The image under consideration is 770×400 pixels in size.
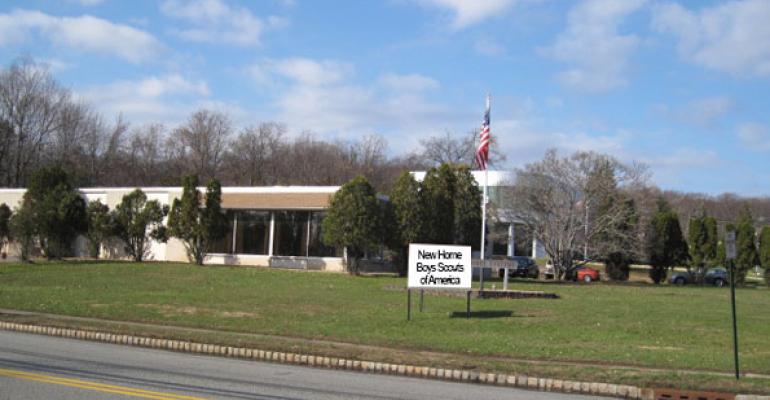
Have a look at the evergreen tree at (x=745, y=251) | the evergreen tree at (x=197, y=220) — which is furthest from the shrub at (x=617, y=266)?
the evergreen tree at (x=197, y=220)

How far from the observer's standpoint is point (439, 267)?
812 inches

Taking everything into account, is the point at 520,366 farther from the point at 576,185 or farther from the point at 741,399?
the point at 576,185

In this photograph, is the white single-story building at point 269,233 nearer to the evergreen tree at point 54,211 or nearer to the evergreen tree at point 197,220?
the evergreen tree at point 197,220

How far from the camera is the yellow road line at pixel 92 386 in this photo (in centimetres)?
967

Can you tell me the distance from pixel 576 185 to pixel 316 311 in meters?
30.2

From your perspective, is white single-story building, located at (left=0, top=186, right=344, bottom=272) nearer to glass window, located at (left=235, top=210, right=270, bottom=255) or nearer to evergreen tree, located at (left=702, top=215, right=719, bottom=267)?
glass window, located at (left=235, top=210, right=270, bottom=255)

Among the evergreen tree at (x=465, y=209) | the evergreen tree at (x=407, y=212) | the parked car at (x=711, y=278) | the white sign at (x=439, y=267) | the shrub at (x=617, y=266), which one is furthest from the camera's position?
the parked car at (x=711, y=278)

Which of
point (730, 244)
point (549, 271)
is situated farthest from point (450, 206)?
point (730, 244)

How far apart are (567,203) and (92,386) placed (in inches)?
1590

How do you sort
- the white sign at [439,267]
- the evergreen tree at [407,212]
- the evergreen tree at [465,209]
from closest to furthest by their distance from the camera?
the white sign at [439,267] → the evergreen tree at [407,212] → the evergreen tree at [465,209]

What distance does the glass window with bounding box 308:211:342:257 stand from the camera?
1620 inches

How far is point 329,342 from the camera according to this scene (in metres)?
16.0

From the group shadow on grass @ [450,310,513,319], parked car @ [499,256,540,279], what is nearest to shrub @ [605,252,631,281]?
parked car @ [499,256,540,279]

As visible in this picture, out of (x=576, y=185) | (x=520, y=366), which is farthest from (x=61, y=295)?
(x=576, y=185)
